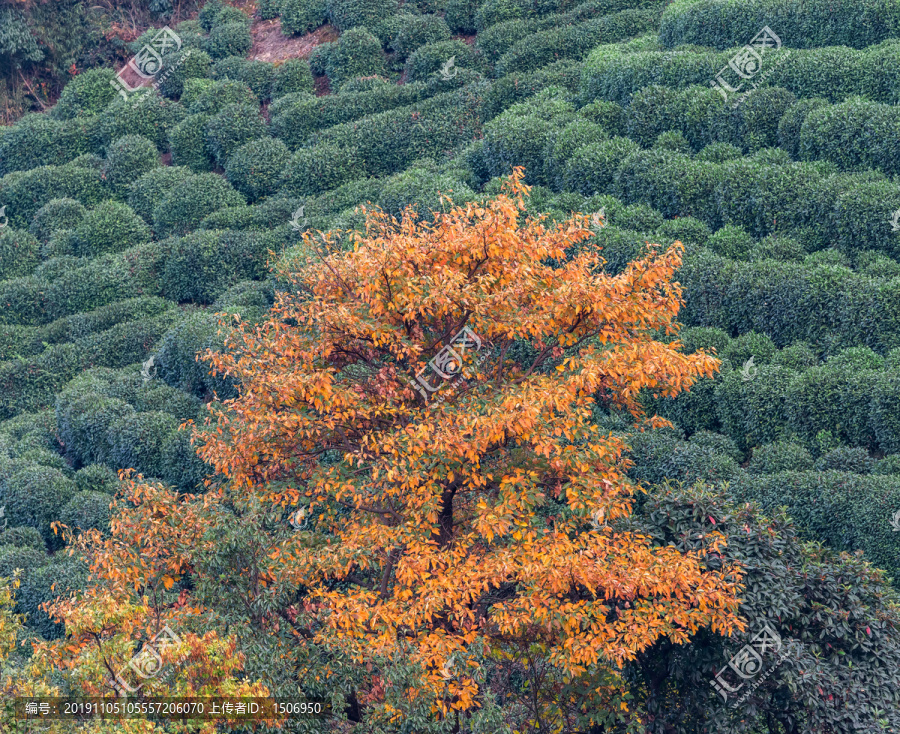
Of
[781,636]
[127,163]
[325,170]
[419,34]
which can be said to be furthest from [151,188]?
[781,636]

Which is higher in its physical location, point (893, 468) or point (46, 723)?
point (46, 723)

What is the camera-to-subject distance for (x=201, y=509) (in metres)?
14.8

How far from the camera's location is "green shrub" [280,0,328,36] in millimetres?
40000

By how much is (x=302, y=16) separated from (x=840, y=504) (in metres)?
28.8

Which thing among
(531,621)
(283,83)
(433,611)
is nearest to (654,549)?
(531,621)

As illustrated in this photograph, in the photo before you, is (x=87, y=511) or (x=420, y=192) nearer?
(x=87, y=511)

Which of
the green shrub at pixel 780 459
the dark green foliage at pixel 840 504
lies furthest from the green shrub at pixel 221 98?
the dark green foliage at pixel 840 504

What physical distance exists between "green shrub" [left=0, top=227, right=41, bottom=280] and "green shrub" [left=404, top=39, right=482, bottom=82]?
12636mm

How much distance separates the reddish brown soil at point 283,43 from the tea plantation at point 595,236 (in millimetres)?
465

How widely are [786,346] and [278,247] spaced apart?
547 inches

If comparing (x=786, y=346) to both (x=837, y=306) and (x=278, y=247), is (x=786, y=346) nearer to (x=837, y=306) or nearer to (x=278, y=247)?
(x=837, y=306)

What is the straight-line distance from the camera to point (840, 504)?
699 inches

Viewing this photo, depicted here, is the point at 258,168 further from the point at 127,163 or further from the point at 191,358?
the point at 191,358

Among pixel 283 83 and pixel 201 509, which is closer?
pixel 201 509
